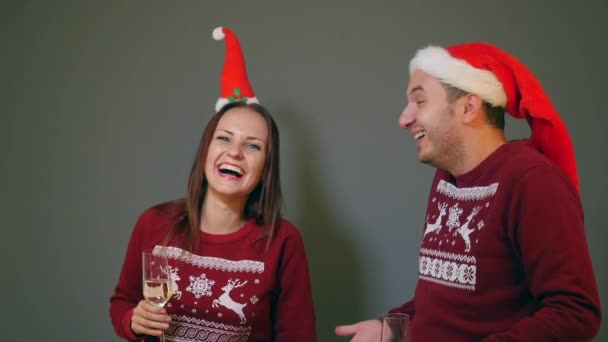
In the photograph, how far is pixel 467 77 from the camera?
1506 millimetres

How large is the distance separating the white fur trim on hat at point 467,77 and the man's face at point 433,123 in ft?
0.08

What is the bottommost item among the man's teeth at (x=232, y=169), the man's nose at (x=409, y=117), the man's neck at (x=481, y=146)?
the man's teeth at (x=232, y=169)

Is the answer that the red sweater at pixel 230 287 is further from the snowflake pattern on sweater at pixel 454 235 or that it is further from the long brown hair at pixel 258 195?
the snowflake pattern on sweater at pixel 454 235

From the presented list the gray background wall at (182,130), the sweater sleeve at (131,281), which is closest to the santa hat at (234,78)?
the gray background wall at (182,130)

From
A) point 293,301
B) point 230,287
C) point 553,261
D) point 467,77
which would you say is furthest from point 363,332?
point 467,77

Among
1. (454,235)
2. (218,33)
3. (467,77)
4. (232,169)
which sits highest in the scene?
(218,33)

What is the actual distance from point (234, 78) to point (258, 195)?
373 mm

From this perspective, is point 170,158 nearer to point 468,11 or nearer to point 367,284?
point 367,284

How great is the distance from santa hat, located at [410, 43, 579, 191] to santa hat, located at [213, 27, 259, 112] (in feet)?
1.86

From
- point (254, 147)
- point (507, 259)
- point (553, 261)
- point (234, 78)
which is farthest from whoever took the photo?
point (234, 78)

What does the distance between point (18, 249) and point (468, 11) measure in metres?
1.73

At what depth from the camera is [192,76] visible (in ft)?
7.00

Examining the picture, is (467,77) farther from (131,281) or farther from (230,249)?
(131,281)

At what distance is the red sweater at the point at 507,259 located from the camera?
3.93 feet
